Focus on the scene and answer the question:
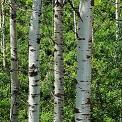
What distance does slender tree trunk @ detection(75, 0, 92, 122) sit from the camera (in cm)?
476

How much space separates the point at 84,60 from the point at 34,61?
1953 millimetres

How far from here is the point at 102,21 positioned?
75.6ft

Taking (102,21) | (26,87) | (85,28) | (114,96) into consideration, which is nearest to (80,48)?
(85,28)

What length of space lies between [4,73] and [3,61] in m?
1.40

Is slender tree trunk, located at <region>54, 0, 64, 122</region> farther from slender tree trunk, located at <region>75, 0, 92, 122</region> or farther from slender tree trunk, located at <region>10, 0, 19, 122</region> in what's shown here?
slender tree trunk, located at <region>75, 0, 92, 122</region>

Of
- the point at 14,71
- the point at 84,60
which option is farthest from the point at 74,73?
the point at 84,60

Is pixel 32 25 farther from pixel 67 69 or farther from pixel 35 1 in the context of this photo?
pixel 67 69

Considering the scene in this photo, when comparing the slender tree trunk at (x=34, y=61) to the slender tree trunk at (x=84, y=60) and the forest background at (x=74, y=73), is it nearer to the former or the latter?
the slender tree trunk at (x=84, y=60)

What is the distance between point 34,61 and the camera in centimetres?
655

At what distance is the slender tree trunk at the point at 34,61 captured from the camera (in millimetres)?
6406

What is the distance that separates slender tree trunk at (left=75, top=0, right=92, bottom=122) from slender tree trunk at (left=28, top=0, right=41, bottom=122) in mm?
1746

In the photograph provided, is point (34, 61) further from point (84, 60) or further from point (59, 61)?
point (84, 60)

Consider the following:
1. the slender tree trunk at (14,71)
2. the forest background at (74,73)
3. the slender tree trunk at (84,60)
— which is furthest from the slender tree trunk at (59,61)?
the forest background at (74,73)

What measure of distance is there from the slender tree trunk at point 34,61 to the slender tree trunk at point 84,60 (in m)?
1.75
